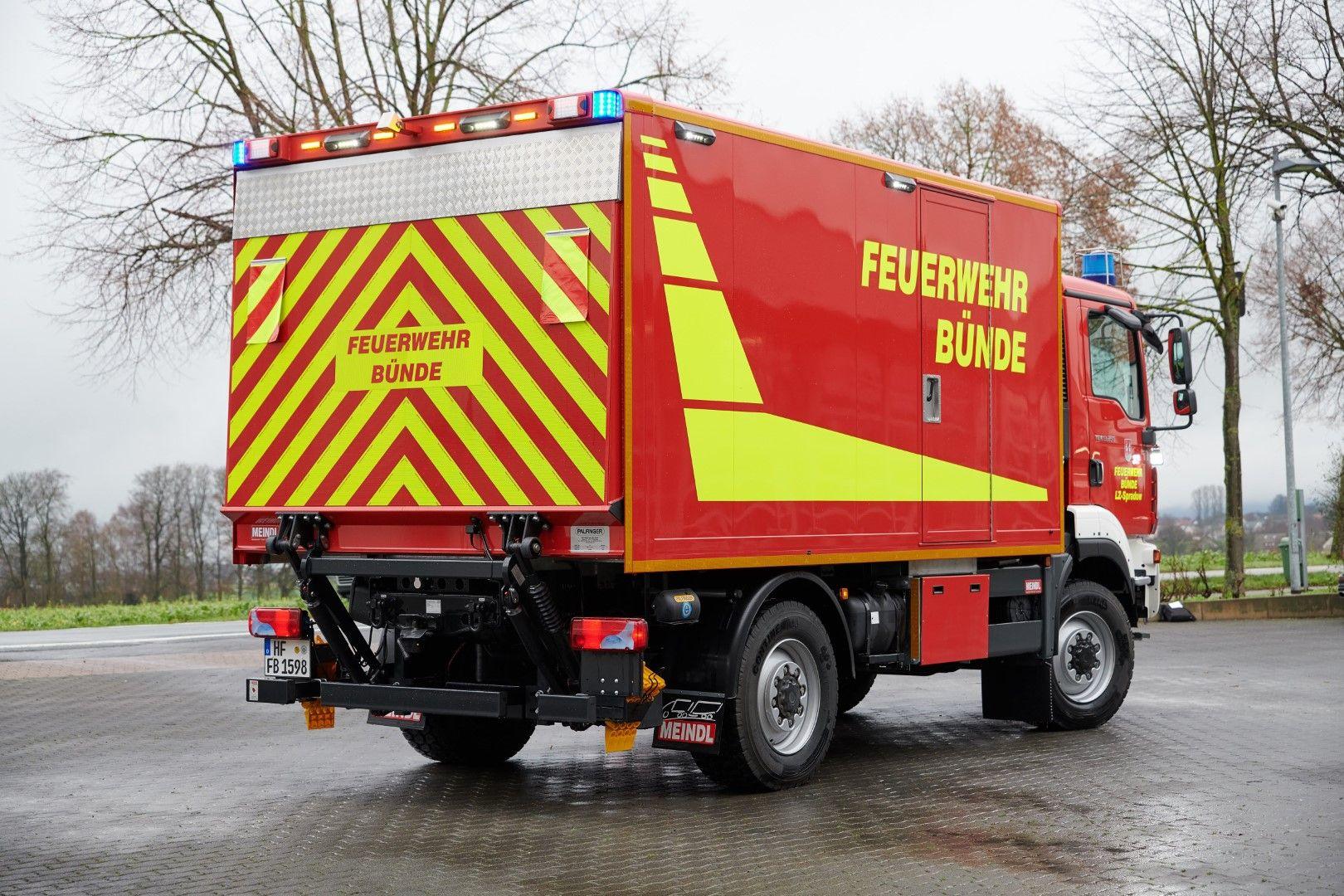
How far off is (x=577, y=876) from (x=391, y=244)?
3439mm

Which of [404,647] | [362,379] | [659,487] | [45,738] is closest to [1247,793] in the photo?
[659,487]

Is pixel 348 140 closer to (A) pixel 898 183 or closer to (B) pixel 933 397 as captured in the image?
(A) pixel 898 183

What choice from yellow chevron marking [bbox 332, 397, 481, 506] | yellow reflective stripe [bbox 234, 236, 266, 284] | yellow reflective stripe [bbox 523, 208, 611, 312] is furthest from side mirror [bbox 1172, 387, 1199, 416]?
yellow reflective stripe [bbox 234, 236, 266, 284]

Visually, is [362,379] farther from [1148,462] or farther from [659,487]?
[1148,462]

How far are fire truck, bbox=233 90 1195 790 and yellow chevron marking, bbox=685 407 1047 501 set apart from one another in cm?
2

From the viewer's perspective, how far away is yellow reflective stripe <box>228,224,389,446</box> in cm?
816

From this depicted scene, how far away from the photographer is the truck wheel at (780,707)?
313 inches

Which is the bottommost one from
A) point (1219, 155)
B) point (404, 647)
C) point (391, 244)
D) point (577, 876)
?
point (577, 876)

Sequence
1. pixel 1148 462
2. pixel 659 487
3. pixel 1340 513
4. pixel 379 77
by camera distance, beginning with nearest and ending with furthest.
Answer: pixel 659 487 → pixel 1148 462 → pixel 379 77 → pixel 1340 513

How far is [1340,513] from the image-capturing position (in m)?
26.2

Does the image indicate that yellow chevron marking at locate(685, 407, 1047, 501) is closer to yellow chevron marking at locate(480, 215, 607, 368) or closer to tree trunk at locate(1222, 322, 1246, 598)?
yellow chevron marking at locate(480, 215, 607, 368)

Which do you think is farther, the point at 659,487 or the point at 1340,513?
the point at 1340,513

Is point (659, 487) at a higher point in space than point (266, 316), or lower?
lower

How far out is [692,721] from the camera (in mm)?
7816
